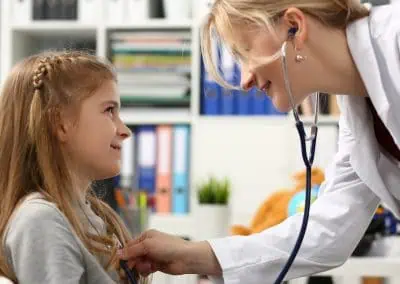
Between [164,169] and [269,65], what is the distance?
1794 millimetres

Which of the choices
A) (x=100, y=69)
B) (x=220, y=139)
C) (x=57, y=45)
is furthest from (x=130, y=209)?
(x=100, y=69)

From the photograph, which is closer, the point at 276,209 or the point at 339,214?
the point at 339,214

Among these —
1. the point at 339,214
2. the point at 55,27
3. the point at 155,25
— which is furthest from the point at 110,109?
the point at 55,27

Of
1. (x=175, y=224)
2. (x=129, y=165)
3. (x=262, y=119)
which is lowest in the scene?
(x=175, y=224)

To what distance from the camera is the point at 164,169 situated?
301cm

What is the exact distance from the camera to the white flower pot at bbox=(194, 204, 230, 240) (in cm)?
281

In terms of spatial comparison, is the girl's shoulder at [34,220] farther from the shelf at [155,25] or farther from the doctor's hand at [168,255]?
the shelf at [155,25]

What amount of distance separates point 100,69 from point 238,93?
167cm

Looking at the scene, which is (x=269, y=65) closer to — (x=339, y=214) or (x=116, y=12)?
(x=339, y=214)

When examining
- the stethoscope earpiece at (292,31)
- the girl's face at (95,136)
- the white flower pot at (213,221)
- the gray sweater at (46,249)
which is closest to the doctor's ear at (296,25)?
the stethoscope earpiece at (292,31)

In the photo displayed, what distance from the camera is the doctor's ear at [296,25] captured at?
48.1 inches

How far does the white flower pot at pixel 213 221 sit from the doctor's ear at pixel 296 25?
164cm

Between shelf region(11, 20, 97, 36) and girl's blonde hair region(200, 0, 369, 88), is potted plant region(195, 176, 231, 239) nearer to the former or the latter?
shelf region(11, 20, 97, 36)

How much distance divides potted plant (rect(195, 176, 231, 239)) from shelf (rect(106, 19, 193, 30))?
64 cm
